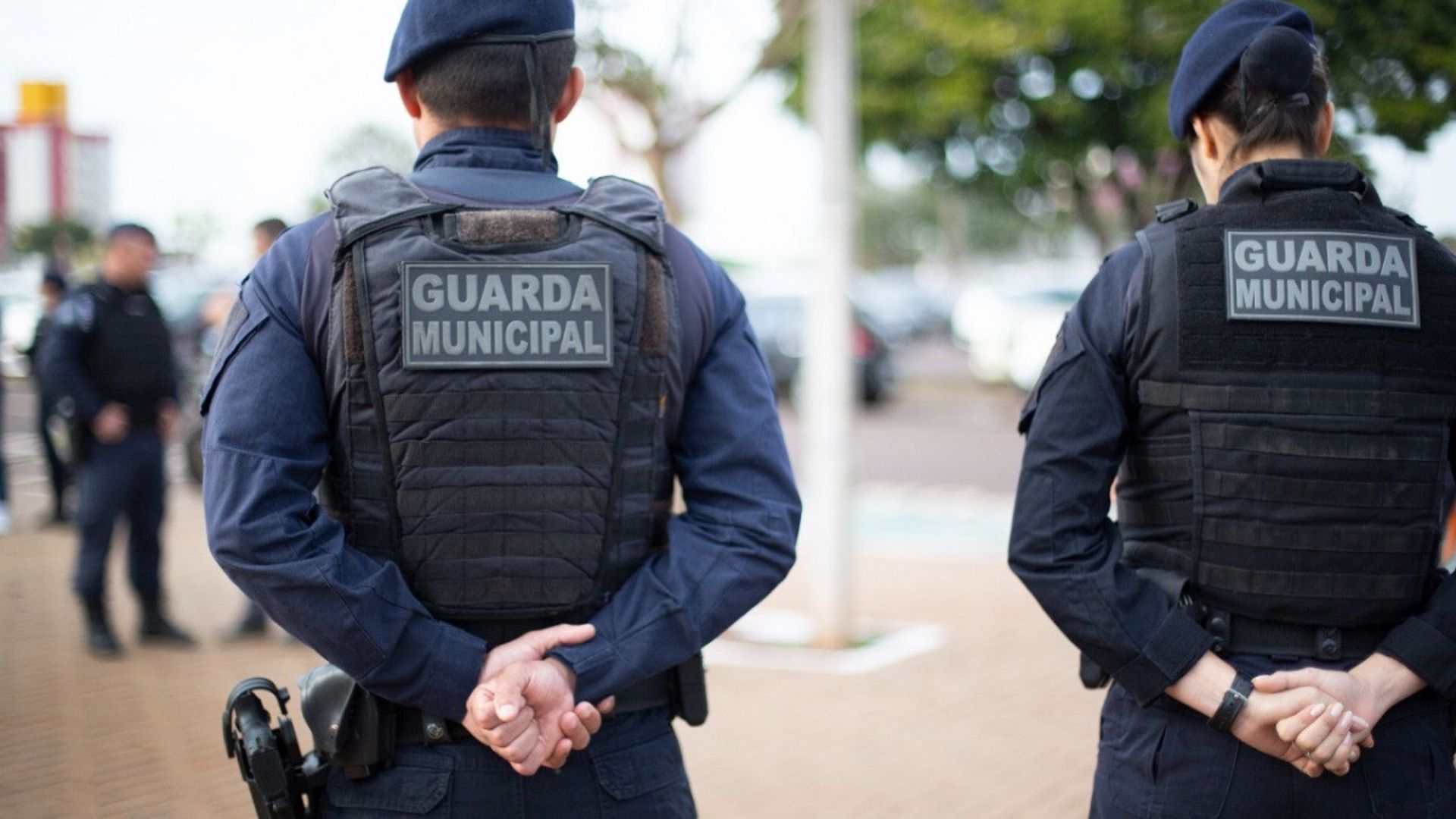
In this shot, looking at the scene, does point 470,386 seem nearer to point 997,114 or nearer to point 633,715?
point 633,715

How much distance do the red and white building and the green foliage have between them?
3.5 inches

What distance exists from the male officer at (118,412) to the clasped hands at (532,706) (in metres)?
5.45

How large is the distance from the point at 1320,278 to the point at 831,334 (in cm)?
466

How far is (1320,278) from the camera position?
2.21 metres

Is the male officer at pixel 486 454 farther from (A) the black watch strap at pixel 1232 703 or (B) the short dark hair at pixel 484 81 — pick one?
(A) the black watch strap at pixel 1232 703

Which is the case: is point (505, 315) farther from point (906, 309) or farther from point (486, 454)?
point (906, 309)

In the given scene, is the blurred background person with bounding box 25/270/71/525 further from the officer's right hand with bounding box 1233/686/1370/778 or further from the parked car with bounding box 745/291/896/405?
the parked car with bounding box 745/291/896/405

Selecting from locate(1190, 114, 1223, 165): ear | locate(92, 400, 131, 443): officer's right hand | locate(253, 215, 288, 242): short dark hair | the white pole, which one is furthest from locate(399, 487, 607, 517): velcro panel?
locate(92, 400, 131, 443): officer's right hand

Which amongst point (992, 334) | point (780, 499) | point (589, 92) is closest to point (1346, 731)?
point (780, 499)

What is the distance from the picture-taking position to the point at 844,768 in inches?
202

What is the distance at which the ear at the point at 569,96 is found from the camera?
223 cm

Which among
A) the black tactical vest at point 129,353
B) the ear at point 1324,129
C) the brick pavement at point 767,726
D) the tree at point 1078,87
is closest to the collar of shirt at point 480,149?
the ear at point 1324,129

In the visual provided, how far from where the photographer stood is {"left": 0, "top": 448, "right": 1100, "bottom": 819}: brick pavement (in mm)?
4809

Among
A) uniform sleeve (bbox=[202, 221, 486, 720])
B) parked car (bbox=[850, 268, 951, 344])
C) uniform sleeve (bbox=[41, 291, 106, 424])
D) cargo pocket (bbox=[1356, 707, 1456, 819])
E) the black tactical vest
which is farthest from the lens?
parked car (bbox=[850, 268, 951, 344])
